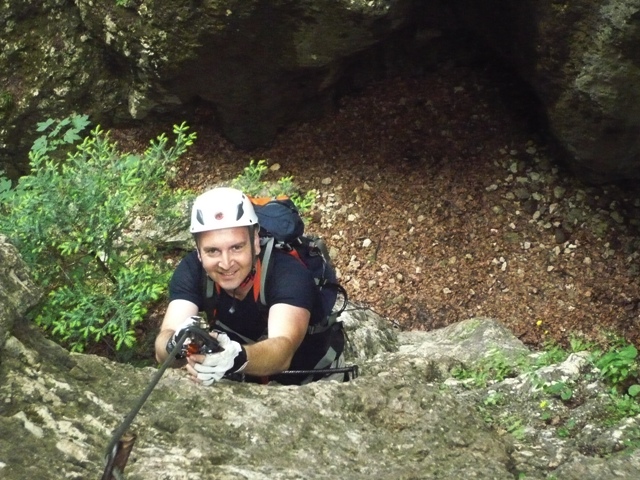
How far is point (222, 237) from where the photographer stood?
3.02 metres

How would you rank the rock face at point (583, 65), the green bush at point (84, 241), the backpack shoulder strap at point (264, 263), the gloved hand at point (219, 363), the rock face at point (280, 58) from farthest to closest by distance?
1. the rock face at point (280, 58)
2. the rock face at point (583, 65)
3. the green bush at point (84, 241)
4. the backpack shoulder strap at point (264, 263)
5. the gloved hand at point (219, 363)

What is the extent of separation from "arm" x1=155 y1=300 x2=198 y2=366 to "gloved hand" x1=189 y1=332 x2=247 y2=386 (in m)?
0.36

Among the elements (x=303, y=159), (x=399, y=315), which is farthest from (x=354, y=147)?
(x=399, y=315)

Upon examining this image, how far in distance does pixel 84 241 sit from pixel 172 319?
1.34m

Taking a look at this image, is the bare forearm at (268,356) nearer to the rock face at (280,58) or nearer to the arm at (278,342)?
the arm at (278,342)

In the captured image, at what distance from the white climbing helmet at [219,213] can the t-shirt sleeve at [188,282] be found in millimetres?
267

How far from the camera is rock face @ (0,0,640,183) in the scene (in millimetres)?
5484

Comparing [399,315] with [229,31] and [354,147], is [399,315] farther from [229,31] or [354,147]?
[229,31]

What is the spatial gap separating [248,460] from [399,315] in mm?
4409

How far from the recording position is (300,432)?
254cm

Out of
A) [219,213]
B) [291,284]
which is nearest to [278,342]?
[291,284]

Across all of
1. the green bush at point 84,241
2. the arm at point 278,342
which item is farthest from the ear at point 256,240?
the green bush at point 84,241

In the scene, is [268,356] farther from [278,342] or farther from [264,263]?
[264,263]

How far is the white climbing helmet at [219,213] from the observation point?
9.91 ft
